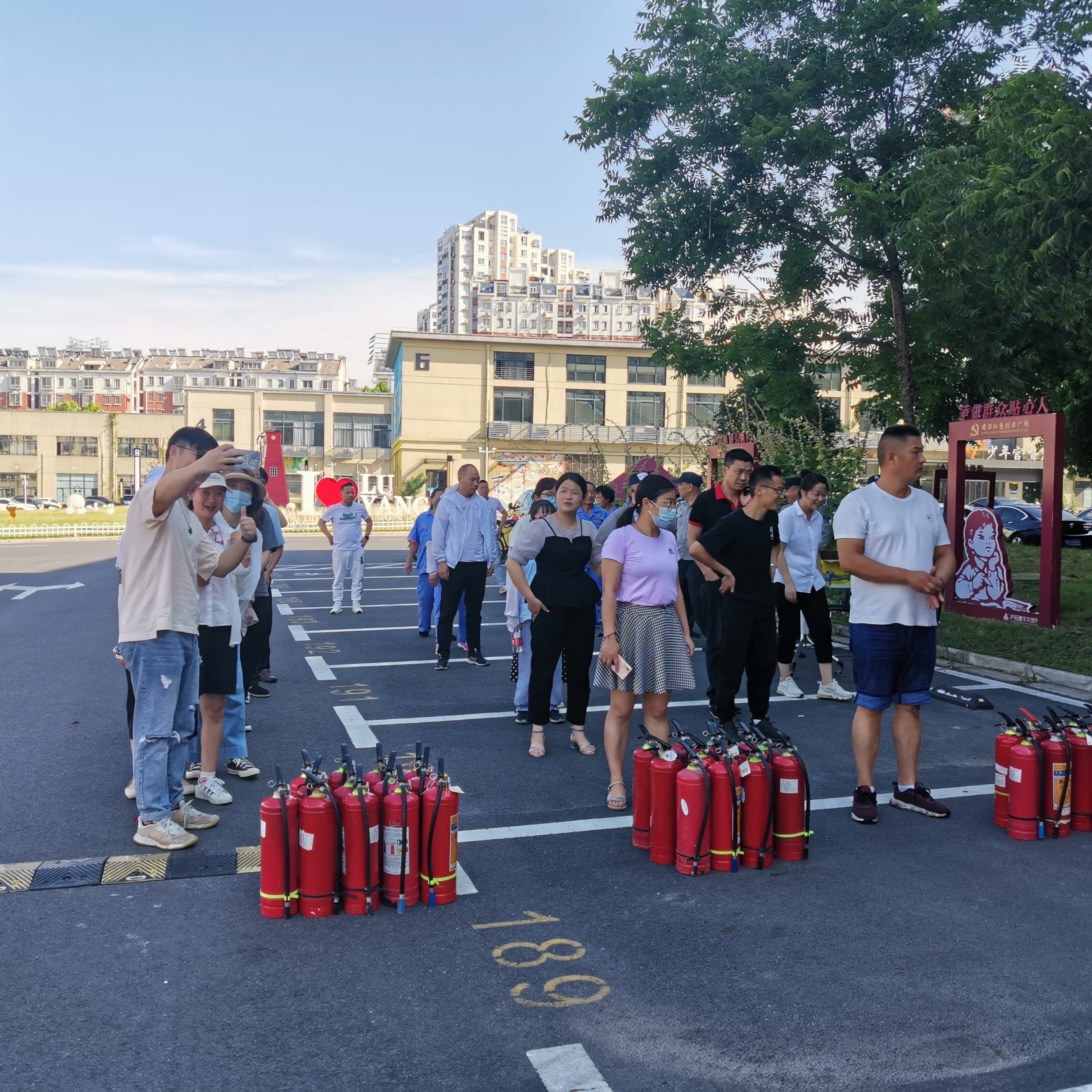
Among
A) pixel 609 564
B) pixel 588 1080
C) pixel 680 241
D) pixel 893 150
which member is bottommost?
pixel 588 1080

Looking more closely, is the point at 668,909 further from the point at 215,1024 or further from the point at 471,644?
the point at 471,644

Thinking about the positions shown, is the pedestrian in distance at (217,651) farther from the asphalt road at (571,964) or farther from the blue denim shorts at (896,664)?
the blue denim shorts at (896,664)

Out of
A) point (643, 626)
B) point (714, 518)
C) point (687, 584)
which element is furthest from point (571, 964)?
point (687, 584)

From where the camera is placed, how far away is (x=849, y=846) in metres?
5.33

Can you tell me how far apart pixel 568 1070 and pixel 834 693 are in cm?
616

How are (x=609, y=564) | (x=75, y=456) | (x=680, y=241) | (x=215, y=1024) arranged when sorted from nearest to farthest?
(x=215, y=1024) < (x=609, y=564) < (x=680, y=241) < (x=75, y=456)

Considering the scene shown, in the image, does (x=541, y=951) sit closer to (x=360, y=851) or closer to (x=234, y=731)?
(x=360, y=851)

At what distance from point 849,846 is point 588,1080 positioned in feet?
8.48

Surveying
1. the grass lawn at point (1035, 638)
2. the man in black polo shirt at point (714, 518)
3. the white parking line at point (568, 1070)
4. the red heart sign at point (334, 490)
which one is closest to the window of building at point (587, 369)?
the red heart sign at point (334, 490)

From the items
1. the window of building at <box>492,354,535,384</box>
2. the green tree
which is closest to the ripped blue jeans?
the green tree

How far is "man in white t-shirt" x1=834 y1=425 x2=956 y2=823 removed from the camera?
5672 millimetres

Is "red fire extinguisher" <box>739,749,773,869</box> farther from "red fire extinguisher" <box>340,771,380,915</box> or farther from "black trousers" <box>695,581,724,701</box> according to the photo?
"black trousers" <box>695,581,724,701</box>

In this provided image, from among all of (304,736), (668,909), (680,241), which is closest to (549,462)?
(680,241)

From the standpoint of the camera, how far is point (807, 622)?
29.2 ft
